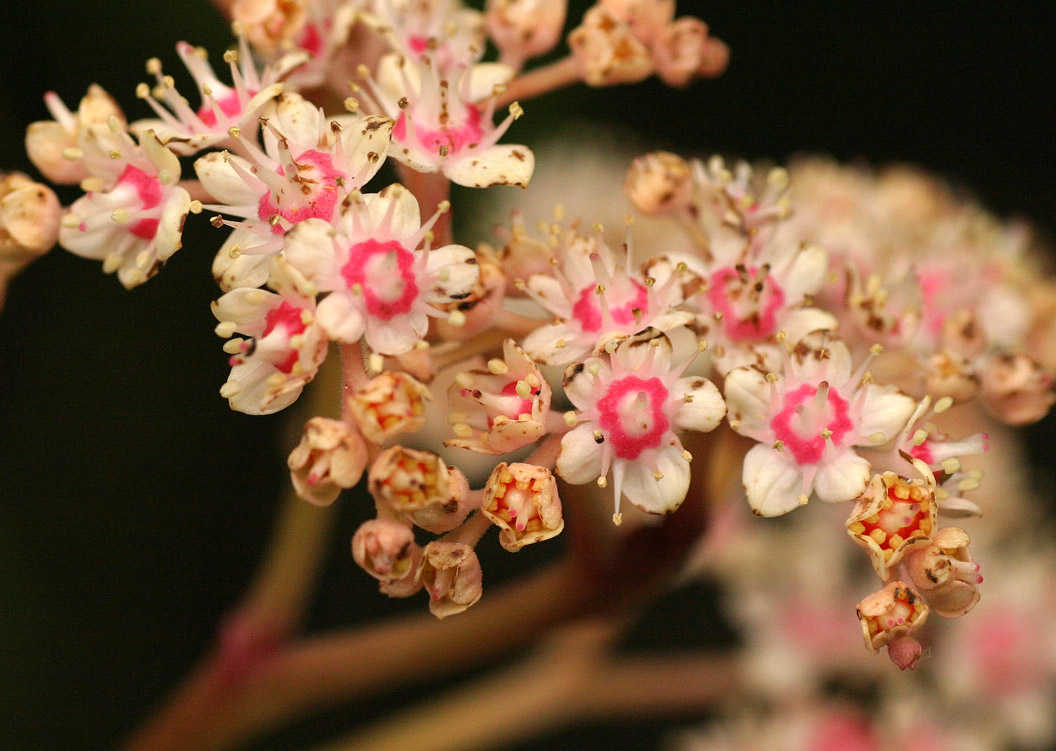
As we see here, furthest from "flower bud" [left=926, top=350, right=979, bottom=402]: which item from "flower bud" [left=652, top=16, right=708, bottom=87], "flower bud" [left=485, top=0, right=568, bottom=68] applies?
"flower bud" [left=485, top=0, right=568, bottom=68]

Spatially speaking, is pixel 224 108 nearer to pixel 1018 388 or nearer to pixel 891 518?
pixel 891 518

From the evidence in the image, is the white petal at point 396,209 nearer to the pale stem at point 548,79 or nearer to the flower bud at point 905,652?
the pale stem at point 548,79

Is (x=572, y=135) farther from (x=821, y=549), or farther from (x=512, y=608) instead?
(x=512, y=608)

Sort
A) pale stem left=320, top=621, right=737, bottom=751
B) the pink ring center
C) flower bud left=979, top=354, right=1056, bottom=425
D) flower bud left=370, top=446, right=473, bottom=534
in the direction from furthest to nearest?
pale stem left=320, top=621, right=737, bottom=751
flower bud left=979, top=354, right=1056, bottom=425
the pink ring center
flower bud left=370, top=446, right=473, bottom=534

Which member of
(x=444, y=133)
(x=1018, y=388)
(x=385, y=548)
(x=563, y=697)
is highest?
(x=444, y=133)

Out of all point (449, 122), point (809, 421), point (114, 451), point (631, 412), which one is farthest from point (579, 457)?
point (114, 451)

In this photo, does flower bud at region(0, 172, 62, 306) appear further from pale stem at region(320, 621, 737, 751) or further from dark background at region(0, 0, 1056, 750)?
pale stem at region(320, 621, 737, 751)
